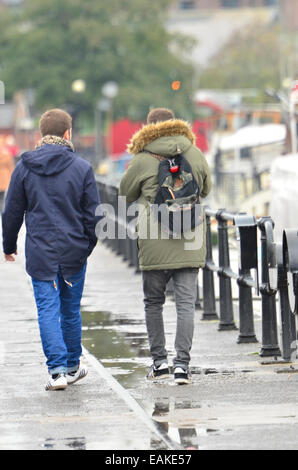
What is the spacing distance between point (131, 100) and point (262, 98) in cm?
1512

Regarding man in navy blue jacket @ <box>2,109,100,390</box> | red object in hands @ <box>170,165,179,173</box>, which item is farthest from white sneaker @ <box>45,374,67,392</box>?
red object in hands @ <box>170,165,179,173</box>

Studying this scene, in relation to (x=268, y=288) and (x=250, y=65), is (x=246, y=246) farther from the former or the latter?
(x=250, y=65)

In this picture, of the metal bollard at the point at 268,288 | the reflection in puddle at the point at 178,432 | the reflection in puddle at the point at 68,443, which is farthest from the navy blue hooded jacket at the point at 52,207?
the reflection in puddle at the point at 68,443

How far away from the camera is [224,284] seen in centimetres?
1134

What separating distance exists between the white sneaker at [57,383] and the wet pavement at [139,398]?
0.06 meters

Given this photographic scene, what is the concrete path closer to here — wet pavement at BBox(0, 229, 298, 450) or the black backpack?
wet pavement at BBox(0, 229, 298, 450)

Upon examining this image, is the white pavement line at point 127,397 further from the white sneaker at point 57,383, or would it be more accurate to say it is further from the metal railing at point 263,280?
the metal railing at point 263,280

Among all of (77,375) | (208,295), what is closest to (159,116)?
(77,375)

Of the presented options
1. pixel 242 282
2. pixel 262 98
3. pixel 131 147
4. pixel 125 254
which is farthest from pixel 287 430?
pixel 262 98

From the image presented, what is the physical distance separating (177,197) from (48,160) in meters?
0.85

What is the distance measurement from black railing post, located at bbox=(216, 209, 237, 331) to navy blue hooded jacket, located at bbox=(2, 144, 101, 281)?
2732mm

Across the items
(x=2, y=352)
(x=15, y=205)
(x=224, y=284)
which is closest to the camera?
(x=15, y=205)

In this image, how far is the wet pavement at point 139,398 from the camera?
6.97m
